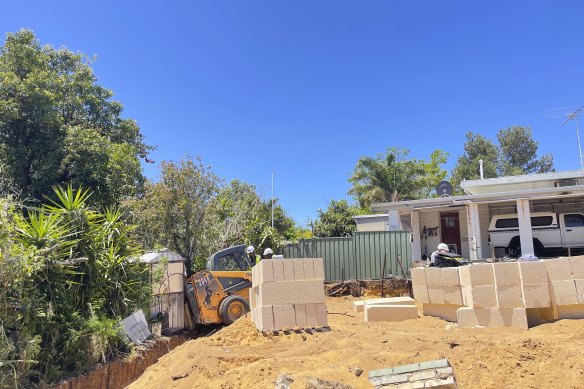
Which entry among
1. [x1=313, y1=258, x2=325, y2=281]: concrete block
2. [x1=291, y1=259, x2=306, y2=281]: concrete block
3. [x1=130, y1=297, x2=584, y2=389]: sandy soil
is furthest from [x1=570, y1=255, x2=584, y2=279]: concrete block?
[x1=291, y1=259, x2=306, y2=281]: concrete block

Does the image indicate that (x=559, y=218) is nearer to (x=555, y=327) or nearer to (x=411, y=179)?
(x=555, y=327)

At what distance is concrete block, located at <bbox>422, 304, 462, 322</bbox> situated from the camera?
34.7 ft

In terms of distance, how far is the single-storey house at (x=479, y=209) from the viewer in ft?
52.0

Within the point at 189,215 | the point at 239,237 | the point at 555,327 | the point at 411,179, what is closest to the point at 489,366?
the point at 555,327

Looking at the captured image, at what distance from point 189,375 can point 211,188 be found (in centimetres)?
1022

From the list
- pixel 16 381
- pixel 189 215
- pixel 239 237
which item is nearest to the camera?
pixel 16 381

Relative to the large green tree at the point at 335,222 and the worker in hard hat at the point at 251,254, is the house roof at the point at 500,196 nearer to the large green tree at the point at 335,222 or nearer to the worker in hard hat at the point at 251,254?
the worker in hard hat at the point at 251,254

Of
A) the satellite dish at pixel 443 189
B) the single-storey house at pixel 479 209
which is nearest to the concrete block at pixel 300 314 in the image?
the single-storey house at pixel 479 209

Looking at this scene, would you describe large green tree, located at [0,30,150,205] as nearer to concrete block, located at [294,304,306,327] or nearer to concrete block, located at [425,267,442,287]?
concrete block, located at [294,304,306,327]

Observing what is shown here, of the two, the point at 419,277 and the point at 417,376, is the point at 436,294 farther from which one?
the point at 417,376

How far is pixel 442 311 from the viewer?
35.7ft

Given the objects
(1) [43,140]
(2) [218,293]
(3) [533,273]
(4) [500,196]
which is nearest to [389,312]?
(3) [533,273]

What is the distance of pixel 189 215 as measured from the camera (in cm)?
1644

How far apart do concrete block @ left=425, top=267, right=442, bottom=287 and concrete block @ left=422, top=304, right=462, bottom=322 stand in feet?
1.81
